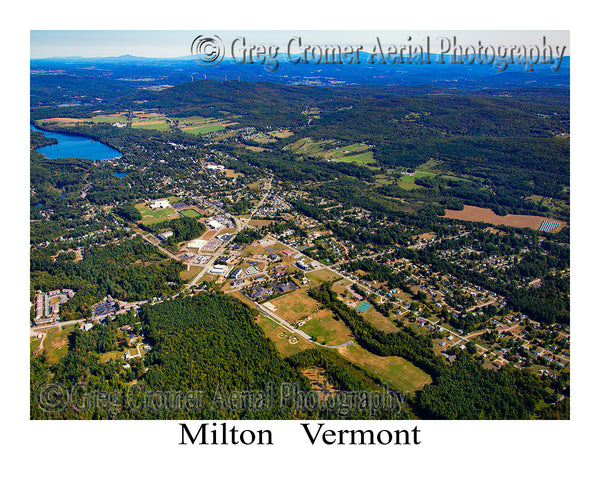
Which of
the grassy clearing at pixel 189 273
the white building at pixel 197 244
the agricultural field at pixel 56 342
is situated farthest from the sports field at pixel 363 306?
the agricultural field at pixel 56 342

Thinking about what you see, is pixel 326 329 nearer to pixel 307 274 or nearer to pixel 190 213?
pixel 307 274

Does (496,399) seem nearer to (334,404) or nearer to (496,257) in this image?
(334,404)

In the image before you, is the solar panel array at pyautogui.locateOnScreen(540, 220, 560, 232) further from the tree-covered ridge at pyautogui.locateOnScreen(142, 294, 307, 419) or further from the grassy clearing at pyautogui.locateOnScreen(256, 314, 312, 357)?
the tree-covered ridge at pyautogui.locateOnScreen(142, 294, 307, 419)

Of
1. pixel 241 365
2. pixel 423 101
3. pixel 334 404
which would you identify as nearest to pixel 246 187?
pixel 241 365

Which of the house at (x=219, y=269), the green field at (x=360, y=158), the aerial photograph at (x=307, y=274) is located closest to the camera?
the aerial photograph at (x=307, y=274)

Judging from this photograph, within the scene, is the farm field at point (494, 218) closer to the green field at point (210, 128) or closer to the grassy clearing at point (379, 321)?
the grassy clearing at point (379, 321)

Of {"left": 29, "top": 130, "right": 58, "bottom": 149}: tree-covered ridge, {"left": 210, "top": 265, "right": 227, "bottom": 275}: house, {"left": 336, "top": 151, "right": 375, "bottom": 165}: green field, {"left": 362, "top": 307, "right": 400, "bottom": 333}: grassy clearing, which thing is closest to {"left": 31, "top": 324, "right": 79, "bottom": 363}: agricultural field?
{"left": 210, "top": 265, "right": 227, "bottom": 275}: house
